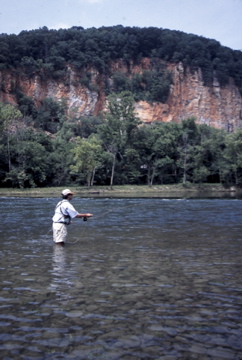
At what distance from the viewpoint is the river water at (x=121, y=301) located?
191 inches

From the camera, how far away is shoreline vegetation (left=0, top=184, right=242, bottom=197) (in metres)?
58.2

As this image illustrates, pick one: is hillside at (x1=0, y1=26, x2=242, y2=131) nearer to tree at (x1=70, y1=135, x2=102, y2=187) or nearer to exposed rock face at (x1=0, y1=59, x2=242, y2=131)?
exposed rock face at (x1=0, y1=59, x2=242, y2=131)

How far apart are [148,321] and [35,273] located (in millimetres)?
3617

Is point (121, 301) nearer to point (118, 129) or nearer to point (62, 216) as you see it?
point (62, 216)

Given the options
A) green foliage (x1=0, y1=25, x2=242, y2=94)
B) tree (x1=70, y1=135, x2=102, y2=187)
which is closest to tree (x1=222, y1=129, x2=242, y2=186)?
tree (x1=70, y1=135, x2=102, y2=187)

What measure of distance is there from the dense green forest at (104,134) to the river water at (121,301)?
52.8 m

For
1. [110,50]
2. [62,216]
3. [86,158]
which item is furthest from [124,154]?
[110,50]

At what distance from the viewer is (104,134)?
80188 mm

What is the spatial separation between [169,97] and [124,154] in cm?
5972

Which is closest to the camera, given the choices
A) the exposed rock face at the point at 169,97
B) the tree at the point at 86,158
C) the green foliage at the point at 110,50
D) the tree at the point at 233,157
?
the tree at the point at 86,158

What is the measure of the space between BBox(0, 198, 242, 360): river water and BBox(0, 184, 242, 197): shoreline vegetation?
4534 centimetres

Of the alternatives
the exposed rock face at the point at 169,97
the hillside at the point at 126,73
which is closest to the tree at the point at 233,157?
the exposed rock face at the point at 169,97

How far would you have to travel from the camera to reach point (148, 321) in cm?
561

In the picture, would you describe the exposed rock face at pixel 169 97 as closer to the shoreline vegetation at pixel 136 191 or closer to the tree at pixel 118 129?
the tree at pixel 118 129
